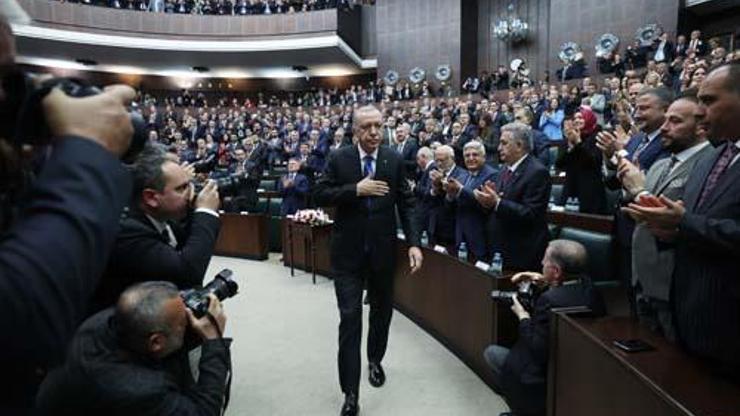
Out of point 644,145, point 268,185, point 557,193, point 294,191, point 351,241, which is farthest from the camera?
point 268,185

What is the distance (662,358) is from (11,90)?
1771 millimetres

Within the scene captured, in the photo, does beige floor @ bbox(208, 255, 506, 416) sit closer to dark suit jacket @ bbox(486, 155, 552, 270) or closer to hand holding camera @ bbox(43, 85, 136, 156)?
dark suit jacket @ bbox(486, 155, 552, 270)

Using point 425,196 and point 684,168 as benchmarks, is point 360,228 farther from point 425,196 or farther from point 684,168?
point 425,196

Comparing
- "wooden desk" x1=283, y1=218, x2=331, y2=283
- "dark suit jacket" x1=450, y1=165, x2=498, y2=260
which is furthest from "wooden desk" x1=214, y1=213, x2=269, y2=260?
"dark suit jacket" x1=450, y1=165, x2=498, y2=260

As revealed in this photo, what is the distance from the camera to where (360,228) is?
8.95ft

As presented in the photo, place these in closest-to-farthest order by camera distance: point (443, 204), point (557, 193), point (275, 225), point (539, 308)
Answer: point (539, 308), point (443, 204), point (557, 193), point (275, 225)

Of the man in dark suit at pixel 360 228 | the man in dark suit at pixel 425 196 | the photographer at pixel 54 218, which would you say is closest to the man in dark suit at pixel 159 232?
the photographer at pixel 54 218

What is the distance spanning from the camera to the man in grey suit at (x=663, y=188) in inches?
76.4

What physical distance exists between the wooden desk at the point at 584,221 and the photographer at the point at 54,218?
3.01 meters

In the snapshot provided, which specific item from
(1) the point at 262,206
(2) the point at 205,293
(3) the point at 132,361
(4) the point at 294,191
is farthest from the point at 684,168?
(1) the point at 262,206

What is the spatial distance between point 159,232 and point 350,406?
1.51 metres

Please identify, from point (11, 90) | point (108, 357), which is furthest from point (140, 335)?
point (11, 90)

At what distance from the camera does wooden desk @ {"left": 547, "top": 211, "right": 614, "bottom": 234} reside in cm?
325

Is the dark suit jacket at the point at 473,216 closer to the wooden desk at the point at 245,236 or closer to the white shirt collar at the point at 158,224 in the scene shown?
the white shirt collar at the point at 158,224
